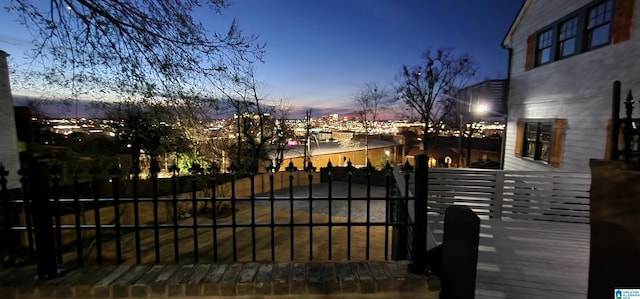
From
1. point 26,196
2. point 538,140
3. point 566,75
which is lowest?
point 26,196

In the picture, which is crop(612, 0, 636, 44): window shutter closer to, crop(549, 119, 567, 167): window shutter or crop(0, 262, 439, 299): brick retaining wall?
crop(549, 119, 567, 167): window shutter

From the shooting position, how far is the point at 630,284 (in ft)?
6.74

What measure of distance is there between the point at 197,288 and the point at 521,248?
435cm

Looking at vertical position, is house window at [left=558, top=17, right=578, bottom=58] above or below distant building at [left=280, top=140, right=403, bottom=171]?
above

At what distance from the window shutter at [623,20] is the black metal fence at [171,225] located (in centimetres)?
530

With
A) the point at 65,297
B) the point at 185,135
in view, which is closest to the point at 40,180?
the point at 65,297

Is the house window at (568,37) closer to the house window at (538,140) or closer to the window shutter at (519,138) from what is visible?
the house window at (538,140)

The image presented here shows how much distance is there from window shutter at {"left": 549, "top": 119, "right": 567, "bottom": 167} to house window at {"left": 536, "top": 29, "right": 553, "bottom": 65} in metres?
1.96

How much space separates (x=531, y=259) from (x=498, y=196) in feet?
5.59

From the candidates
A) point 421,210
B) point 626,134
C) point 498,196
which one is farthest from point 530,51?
point 421,210

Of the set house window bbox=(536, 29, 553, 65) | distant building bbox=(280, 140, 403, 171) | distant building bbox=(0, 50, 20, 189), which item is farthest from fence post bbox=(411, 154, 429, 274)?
distant building bbox=(280, 140, 403, 171)

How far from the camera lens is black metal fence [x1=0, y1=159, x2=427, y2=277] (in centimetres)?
207

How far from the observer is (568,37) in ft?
23.2

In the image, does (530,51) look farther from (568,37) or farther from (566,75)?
(566,75)
